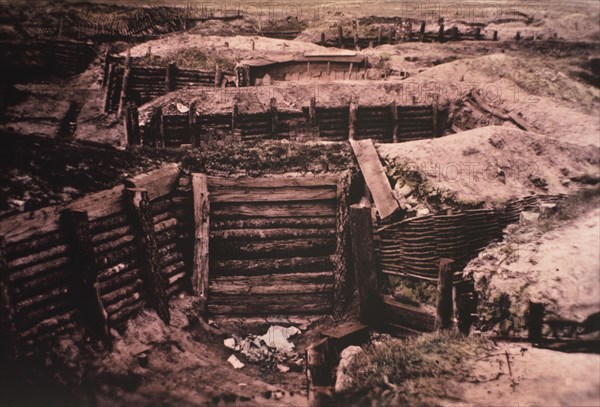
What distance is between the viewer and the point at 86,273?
3801 mm

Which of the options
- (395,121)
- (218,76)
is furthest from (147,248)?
(395,121)

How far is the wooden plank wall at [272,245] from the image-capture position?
5047 millimetres

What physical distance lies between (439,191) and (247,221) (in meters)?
2.56

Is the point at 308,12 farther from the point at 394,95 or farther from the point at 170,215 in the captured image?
Result: the point at 394,95

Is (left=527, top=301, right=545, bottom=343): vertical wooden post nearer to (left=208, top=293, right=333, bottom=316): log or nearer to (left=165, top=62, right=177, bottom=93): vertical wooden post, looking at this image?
(left=208, top=293, right=333, bottom=316): log

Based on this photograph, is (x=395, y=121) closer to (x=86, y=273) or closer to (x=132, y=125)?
(x=132, y=125)

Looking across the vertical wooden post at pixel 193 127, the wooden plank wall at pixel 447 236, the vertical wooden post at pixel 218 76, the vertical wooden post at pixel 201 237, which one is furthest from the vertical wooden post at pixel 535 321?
the vertical wooden post at pixel 218 76

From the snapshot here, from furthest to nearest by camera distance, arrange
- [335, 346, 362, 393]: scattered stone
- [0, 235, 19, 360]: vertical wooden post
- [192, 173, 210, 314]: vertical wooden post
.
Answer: [192, 173, 210, 314]: vertical wooden post < [335, 346, 362, 393]: scattered stone < [0, 235, 19, 360]: vertical wooden post

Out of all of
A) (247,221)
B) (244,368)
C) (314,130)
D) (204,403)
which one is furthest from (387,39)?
(204,403)

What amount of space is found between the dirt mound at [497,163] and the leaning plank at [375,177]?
23 cm

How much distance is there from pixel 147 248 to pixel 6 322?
1.45 meters

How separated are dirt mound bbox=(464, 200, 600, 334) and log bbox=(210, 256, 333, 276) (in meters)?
1.82

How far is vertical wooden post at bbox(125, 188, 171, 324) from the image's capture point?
14.2 ft

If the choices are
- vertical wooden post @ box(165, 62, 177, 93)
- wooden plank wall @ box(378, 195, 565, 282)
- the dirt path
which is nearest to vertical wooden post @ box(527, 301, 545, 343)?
Answer: the dirt path
